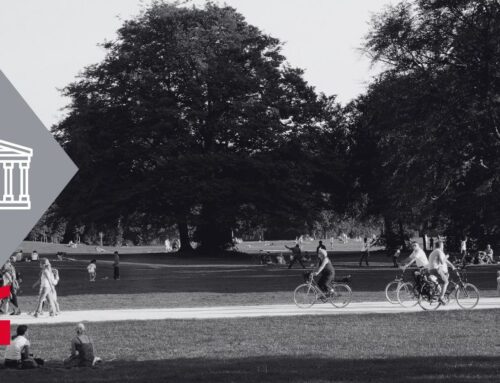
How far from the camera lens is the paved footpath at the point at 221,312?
69.7 ft

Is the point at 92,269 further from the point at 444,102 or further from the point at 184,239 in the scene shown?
the point at 184,239

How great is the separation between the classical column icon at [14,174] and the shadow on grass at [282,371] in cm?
806

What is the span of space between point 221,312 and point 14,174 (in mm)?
6340

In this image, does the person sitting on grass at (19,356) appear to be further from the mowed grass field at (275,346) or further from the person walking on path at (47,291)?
the person walking on path at (47,291)

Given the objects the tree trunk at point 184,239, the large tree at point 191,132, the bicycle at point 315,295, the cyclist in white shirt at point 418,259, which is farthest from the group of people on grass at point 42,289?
the tree trunk at point 184,239

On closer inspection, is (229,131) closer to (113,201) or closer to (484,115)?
(113,201)

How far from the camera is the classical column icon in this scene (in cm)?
2098

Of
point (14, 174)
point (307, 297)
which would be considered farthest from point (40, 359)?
point (307, 297)

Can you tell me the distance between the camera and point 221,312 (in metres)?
22.3

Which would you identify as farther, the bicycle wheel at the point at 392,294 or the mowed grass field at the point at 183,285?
the mowed grass field at the point at 183,285

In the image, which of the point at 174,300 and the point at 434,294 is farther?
the point at 174,300

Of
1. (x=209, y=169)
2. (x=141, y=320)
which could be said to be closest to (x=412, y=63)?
(x=209, y=169)

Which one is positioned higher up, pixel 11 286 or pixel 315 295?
pixel 11 286

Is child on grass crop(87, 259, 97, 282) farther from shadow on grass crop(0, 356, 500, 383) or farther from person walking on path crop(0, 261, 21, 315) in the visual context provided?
shadow on grass crop(0, 356, 500, 383)
